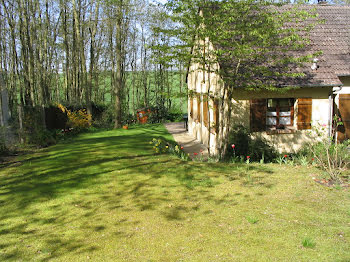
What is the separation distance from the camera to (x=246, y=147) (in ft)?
36.9

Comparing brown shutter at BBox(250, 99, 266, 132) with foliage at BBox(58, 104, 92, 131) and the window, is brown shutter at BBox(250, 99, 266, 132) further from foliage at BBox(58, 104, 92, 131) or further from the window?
foliage at BBox(58, 104, 92, 131)

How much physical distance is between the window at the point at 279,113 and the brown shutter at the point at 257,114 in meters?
0.55

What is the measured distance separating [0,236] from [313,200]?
233 inches

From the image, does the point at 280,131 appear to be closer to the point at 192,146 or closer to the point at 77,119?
the point at 192,146

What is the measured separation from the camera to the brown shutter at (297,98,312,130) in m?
12.2

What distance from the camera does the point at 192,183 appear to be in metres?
7.96

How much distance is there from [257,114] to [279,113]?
1131 mm

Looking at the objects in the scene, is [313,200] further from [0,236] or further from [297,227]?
[0,236]

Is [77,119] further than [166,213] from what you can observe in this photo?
Yes

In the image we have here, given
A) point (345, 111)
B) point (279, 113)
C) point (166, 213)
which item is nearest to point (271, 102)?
point (279, 113)

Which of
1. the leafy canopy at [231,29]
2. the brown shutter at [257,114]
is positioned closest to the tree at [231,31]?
the leafy canopy at [231,29]

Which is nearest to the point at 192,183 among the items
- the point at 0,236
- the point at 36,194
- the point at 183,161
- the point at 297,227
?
the point at 183,161

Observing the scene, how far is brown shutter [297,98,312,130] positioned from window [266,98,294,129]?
304 millimetres

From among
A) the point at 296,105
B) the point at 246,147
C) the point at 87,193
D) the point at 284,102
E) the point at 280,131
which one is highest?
the point at 284,102
